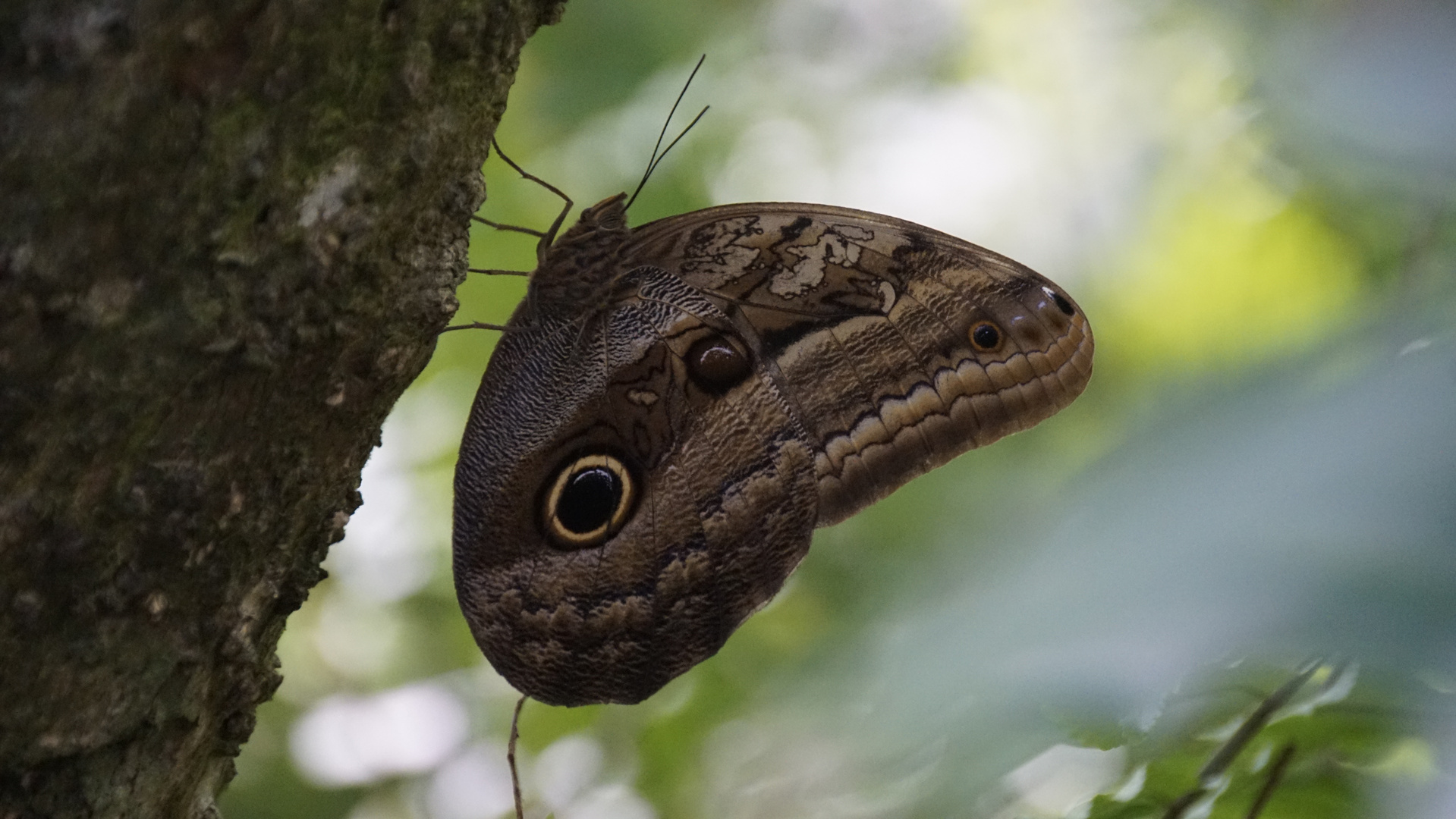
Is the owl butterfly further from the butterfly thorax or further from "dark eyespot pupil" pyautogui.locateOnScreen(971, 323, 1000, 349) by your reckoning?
the butterfly thorax

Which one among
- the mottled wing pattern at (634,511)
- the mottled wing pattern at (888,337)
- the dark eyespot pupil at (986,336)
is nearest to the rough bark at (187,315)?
the mottled wing pattern at (634,511)

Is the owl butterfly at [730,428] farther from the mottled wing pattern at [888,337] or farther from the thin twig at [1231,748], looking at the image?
the thin twig at [1231,748]

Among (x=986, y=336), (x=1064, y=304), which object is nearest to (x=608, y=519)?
(x=986, y=336)

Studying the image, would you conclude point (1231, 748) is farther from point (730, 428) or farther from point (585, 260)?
point (585, 260)

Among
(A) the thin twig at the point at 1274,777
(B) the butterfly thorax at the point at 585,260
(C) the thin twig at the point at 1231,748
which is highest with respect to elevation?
(B) the butterfly thorax at the point at 585,260

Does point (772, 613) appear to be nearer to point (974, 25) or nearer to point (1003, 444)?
point (1003, 444)

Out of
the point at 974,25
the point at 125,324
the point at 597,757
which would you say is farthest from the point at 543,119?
the point at 125,324
